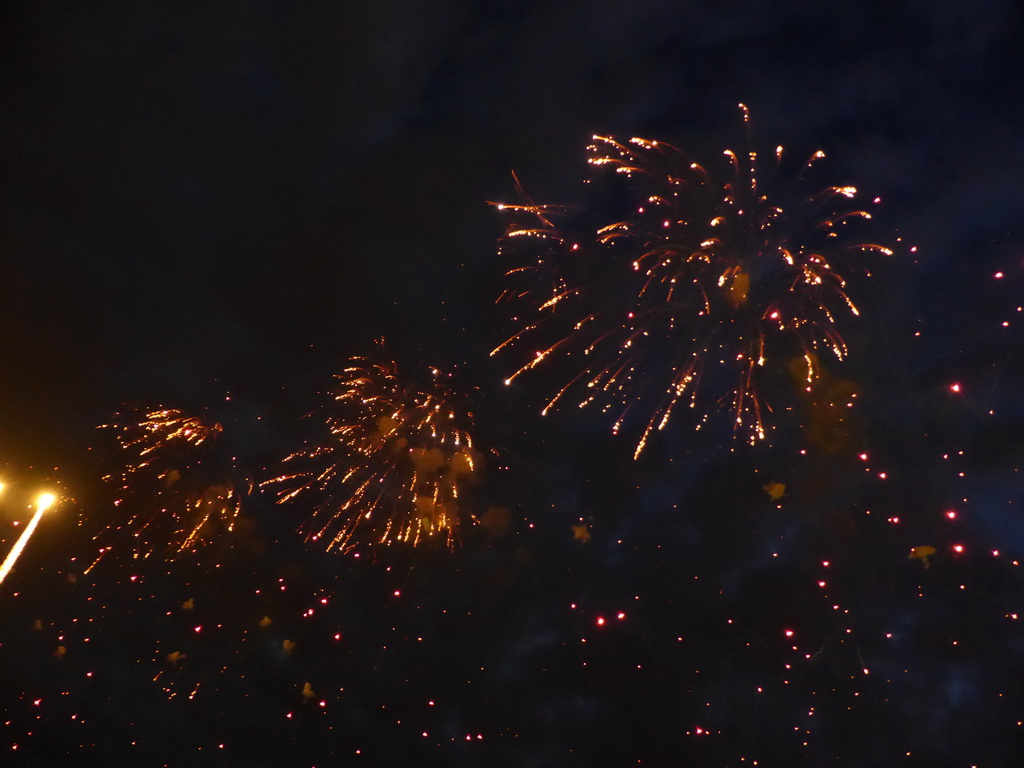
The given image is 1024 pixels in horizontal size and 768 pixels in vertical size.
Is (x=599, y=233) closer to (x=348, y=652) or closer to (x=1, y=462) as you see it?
(x=348, y=652)

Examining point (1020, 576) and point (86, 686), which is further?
point (86, 686)

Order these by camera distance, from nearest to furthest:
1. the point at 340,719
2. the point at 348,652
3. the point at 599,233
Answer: the point at 599,233, the point at 348,652, the point at 340,719

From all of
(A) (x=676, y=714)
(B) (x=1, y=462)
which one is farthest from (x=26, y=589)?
(A) (x=676, y=714)

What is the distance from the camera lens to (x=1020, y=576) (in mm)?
9516

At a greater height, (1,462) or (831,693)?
(831,693)

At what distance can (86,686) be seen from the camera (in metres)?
15.2

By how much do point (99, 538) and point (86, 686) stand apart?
4942mm

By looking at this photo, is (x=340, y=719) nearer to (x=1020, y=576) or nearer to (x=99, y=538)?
(x=99, y=538)

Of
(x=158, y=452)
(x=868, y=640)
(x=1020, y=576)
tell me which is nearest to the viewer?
(x=1020, y=576)

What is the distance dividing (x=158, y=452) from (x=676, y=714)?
13838 millimetres

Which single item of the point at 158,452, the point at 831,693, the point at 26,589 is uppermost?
the point at 831,693

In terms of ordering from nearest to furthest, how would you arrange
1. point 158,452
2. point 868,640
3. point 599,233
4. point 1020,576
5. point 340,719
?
point 599,233 < point 1020,576 < point 868,640 < point 158,452 < point 340,719

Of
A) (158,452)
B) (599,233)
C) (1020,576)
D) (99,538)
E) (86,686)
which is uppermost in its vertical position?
(599,233)

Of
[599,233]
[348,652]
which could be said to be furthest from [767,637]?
[348,652]
